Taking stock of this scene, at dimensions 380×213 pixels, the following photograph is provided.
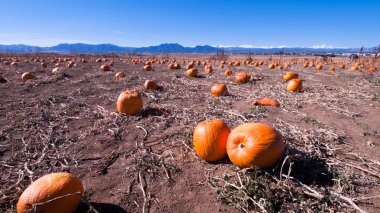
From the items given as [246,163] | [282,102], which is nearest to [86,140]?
[246,163]

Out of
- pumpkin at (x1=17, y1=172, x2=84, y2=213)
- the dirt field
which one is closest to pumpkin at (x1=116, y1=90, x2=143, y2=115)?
the dirt field

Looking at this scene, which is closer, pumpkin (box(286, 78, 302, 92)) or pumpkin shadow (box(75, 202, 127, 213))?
pumpkin shadow (box(75, 202, 127, 213))

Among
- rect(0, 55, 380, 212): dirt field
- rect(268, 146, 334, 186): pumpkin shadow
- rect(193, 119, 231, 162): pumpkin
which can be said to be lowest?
rect(0, 55, 380, 212): dirt field

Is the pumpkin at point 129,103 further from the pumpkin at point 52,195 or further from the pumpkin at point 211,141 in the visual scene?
the pumpkin at point 52,195

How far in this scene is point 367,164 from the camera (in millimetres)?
4199

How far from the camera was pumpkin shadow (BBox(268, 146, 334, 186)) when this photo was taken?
3.72 m

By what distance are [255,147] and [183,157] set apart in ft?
4.49

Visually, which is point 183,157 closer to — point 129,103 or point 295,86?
point 129,103

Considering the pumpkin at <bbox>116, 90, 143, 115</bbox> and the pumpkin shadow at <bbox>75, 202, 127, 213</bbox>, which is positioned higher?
the pumpkin at <bbox>116, 90, 143, 115</bbox>

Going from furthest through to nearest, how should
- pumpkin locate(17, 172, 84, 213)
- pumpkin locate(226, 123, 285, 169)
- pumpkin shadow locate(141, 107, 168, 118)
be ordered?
pumpkin shadow locate(141, 107, 168, 118) < pumpkin locate(226, 123, 285, 169) < pumpkin locate(17, 172, 84, 213)

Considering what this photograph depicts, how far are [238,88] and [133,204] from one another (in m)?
8.55

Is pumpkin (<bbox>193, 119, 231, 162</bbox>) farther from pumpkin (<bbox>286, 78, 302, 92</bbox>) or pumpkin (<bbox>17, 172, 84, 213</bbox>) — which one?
pumpkin (<bbox>286, 78, 302, 92</bbox>)

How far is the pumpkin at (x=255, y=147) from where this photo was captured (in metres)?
3.63

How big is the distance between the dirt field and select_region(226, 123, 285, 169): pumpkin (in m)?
0.15
